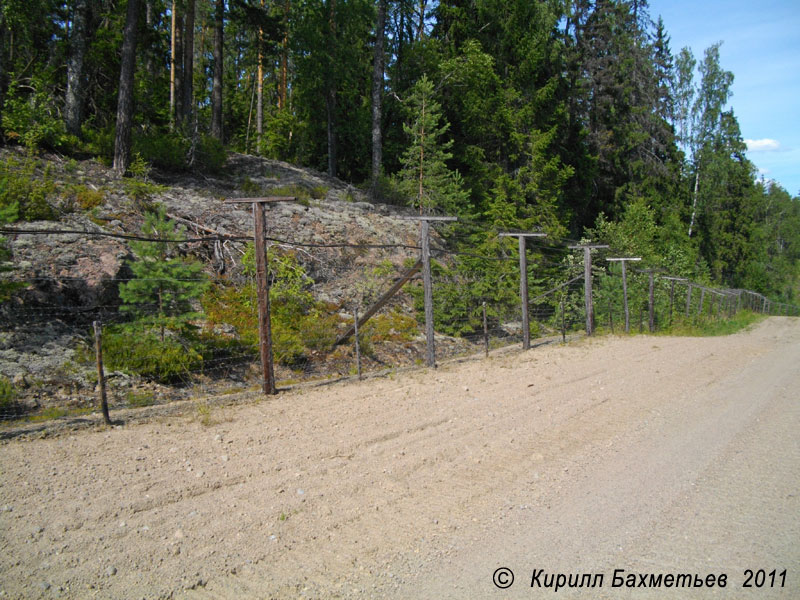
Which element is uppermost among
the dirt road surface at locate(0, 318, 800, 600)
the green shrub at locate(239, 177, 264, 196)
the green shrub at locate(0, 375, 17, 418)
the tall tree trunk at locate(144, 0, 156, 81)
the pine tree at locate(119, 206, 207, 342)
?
the tall tree trunk at locate(144, 0, 156, 81)

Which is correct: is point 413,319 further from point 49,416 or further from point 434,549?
point 434,549

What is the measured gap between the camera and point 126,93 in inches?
544

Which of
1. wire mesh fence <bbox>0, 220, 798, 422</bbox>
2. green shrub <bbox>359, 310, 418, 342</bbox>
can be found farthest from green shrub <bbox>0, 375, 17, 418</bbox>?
green shrub <bbox>359, 310, 418, 342</bbox>

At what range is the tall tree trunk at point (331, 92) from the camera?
23953 millimetres

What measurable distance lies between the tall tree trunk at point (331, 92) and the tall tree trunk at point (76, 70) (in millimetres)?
10676

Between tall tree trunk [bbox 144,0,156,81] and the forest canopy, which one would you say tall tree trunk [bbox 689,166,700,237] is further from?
tall tree trunk [bbox 144,0,156,81]

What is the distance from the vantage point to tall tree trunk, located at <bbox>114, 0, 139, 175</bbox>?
13703mm

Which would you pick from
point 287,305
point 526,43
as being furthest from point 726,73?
point 287,305

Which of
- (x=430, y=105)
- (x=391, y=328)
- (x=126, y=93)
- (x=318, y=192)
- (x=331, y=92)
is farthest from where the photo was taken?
(x=331, y=92)

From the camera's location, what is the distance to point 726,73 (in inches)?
1662

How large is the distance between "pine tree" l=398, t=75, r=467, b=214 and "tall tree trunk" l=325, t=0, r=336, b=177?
17.4 feet

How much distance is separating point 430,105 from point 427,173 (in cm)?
336

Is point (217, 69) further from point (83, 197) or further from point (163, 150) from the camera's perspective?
point (83, 197)

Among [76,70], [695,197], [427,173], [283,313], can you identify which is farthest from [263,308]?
[695,197]
